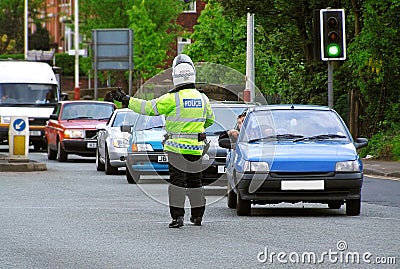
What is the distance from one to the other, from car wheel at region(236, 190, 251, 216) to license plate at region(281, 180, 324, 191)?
66 cm

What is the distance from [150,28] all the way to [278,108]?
159ft

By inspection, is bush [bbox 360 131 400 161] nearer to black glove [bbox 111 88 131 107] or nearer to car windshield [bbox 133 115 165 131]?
car windshield [bbox 133 115 165 131]

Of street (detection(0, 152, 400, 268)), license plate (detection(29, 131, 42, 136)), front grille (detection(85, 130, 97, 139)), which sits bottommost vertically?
street (detection(0, 152, 400, 268))

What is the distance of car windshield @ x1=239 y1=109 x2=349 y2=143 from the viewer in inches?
631

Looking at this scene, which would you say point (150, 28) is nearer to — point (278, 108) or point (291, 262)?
point (278, 108)

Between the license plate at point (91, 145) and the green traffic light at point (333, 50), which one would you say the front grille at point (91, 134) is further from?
the green traffic light at point (333, 50)

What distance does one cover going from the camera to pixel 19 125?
26.7 meters

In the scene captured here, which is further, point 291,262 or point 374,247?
point 374,247

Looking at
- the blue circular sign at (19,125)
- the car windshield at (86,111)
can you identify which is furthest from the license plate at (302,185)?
the car windshield at (86,111)

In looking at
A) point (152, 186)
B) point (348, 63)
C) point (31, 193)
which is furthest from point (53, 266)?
point (348, 63)

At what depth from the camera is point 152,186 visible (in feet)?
69.8

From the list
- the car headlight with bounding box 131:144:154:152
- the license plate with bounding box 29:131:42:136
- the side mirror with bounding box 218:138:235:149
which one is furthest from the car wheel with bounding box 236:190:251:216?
the license plate with bounding box 29:131:42:136

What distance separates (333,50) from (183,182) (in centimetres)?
1204

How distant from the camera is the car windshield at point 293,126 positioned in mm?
16016
